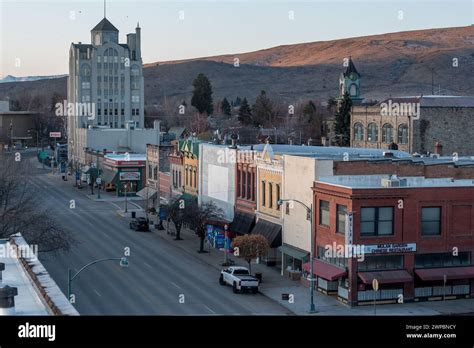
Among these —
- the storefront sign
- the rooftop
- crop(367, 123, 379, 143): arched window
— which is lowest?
the storefront sign

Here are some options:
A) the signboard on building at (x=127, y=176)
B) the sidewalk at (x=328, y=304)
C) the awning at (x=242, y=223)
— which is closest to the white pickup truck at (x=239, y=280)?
the sidewalk at (x=328, y=304)

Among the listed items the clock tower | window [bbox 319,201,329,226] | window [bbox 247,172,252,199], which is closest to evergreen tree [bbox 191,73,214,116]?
the clock tower

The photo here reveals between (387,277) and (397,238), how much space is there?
1658 mm

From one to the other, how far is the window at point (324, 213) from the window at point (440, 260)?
11.8 ft

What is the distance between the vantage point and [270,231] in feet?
120

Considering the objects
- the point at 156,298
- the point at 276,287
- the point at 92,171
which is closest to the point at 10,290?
the point at 156,298

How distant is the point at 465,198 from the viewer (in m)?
30.5

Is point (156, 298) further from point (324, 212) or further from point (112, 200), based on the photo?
point (112, 200)

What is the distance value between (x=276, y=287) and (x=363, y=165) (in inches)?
232

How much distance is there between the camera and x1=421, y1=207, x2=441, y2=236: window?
30.1 meters

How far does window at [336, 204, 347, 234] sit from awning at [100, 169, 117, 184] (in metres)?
41.5

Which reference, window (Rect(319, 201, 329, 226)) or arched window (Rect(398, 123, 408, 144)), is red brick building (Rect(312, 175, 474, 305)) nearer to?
window (Rect(319, 201, 329, 226))

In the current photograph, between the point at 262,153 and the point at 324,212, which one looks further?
the point at 262,153

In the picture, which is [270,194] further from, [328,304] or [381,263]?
[328,304]
